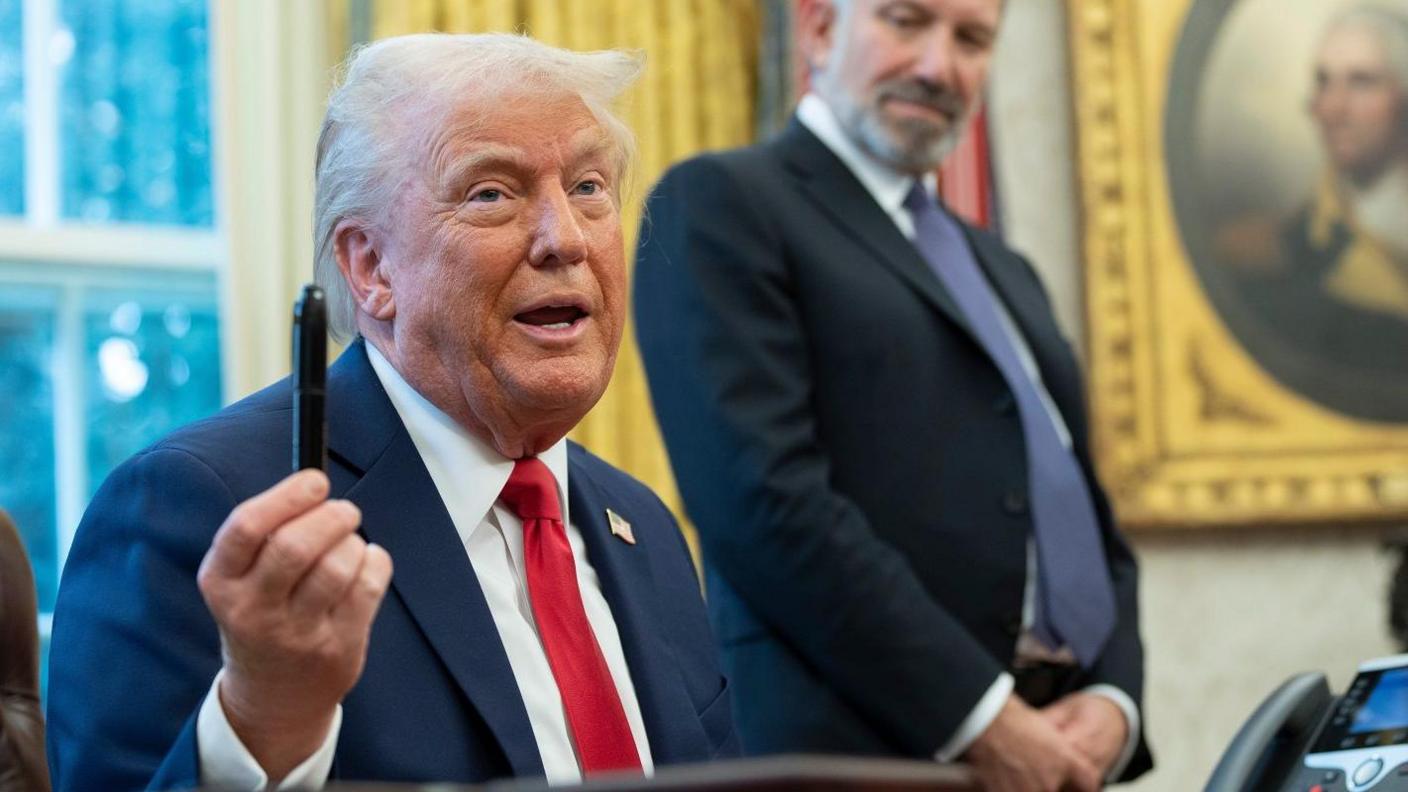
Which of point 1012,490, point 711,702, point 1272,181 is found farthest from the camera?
point 1272,181

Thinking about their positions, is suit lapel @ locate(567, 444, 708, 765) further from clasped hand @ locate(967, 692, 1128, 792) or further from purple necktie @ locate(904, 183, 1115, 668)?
purple necktie @ locate(904, 183, 1115, 668)

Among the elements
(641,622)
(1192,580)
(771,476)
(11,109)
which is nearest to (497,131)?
(641,622)

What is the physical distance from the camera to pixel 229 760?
55.6 inches

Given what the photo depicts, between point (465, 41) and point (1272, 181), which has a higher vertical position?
point (465, 41)

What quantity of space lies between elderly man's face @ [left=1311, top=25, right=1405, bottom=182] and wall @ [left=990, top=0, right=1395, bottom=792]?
28.7 inches

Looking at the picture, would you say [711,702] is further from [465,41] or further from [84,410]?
[84,410]

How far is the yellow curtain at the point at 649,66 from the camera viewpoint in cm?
452

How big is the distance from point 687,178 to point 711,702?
1.26 metres

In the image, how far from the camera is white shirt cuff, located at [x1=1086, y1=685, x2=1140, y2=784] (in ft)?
9.93

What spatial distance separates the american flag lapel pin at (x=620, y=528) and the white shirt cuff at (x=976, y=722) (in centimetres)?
82

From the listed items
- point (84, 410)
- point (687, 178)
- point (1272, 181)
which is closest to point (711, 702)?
point (687, 178)

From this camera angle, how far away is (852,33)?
3.35m

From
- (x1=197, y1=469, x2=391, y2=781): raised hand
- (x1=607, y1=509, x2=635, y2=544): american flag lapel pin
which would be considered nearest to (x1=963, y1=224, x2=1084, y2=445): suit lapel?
(x1=607, y1=509, x2=635, y2=544): american flag lapel pin

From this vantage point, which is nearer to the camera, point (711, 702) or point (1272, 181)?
point (711, 702)
